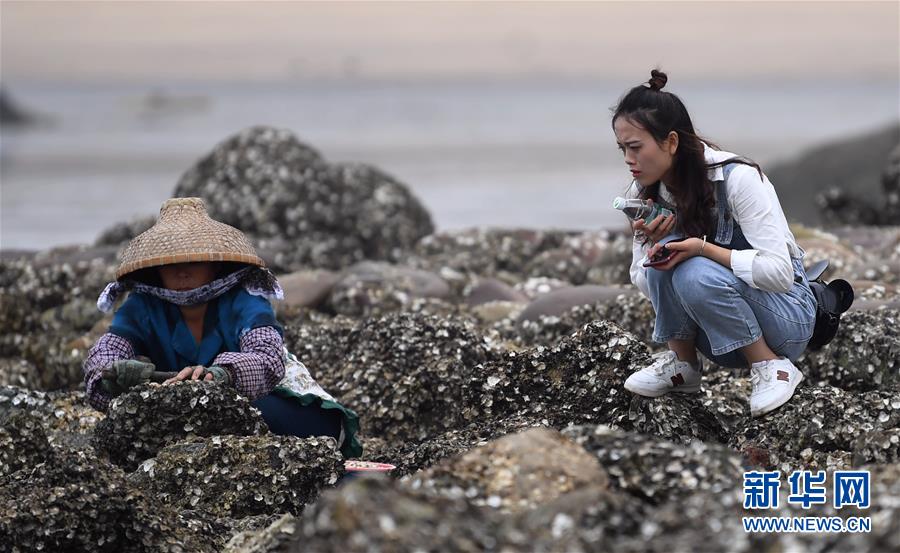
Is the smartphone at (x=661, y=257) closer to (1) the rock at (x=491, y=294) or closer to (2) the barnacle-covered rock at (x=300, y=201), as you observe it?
(1) the rock at (x=491, y=294)

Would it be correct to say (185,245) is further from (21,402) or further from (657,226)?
(657,226)

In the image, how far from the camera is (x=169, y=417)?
5.25 meters

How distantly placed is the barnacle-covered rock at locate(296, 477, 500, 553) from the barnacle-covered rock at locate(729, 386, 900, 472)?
209 cm

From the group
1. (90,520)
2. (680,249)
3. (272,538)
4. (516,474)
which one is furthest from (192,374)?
(516,474)

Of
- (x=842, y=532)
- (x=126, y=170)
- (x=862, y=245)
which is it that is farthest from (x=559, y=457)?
(x=126, y=170)

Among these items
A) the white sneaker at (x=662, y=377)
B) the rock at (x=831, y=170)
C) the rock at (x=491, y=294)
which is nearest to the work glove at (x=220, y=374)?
the white sneaker at (x=662, y=377)

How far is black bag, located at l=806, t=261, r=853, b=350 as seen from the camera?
507cm

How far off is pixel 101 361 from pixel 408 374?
155 centimetres

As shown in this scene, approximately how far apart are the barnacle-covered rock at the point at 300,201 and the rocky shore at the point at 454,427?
0.38m

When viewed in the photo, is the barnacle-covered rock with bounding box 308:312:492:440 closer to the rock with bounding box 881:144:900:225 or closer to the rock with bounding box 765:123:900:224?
Result: the rock with bounding box 881:144:900:225

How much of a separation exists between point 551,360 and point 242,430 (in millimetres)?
1395

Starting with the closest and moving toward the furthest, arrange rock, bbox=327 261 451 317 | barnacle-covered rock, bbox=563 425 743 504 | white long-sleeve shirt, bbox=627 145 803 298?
barnacle-covered rock, bbox=563 425 743 504 → white long-sleeve shirt, bbox=627 145 803 298 → rock, bbox=327 261 451 317

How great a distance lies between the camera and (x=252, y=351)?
5.49 m

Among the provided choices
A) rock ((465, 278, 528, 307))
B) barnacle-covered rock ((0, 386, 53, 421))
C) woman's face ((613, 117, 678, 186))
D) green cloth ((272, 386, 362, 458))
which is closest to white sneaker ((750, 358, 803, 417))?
woman's face ((613, 117, 678, 186))
